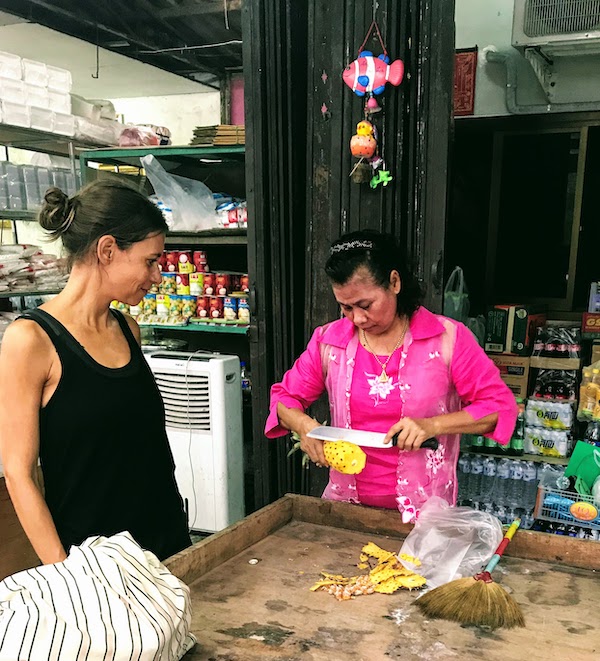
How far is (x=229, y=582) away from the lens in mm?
1325

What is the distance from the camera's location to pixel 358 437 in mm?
1637

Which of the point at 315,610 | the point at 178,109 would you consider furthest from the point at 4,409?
the point at 178,109

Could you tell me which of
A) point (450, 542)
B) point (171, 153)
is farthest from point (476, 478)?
point (171, 153)

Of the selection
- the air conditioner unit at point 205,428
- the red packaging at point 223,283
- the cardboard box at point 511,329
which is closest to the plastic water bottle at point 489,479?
the cardboard box at point 511,329

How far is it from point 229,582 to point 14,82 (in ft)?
11.5

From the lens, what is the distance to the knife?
5.22ft

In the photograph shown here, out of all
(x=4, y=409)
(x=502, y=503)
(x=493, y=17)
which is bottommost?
(x=502, y=503)

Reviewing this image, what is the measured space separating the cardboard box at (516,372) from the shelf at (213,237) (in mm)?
1695

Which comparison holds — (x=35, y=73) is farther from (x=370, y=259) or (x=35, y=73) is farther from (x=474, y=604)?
(x=474, y=604)

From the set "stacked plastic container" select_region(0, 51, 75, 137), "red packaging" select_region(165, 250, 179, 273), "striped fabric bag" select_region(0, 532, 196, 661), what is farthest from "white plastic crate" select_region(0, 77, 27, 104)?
"striped fabric bag" select_region(0, 532, 196, 661)

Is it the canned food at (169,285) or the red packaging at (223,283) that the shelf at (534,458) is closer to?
the red packaging at (223,283)

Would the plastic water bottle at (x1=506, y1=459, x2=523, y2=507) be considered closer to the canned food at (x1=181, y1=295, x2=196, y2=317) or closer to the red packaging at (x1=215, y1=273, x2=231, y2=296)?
the red packaging at (x1=215, y1=273, x2=231, y2=296)

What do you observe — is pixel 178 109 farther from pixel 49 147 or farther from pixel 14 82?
pixel 14 82

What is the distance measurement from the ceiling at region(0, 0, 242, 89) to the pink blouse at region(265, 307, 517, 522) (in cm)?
281
